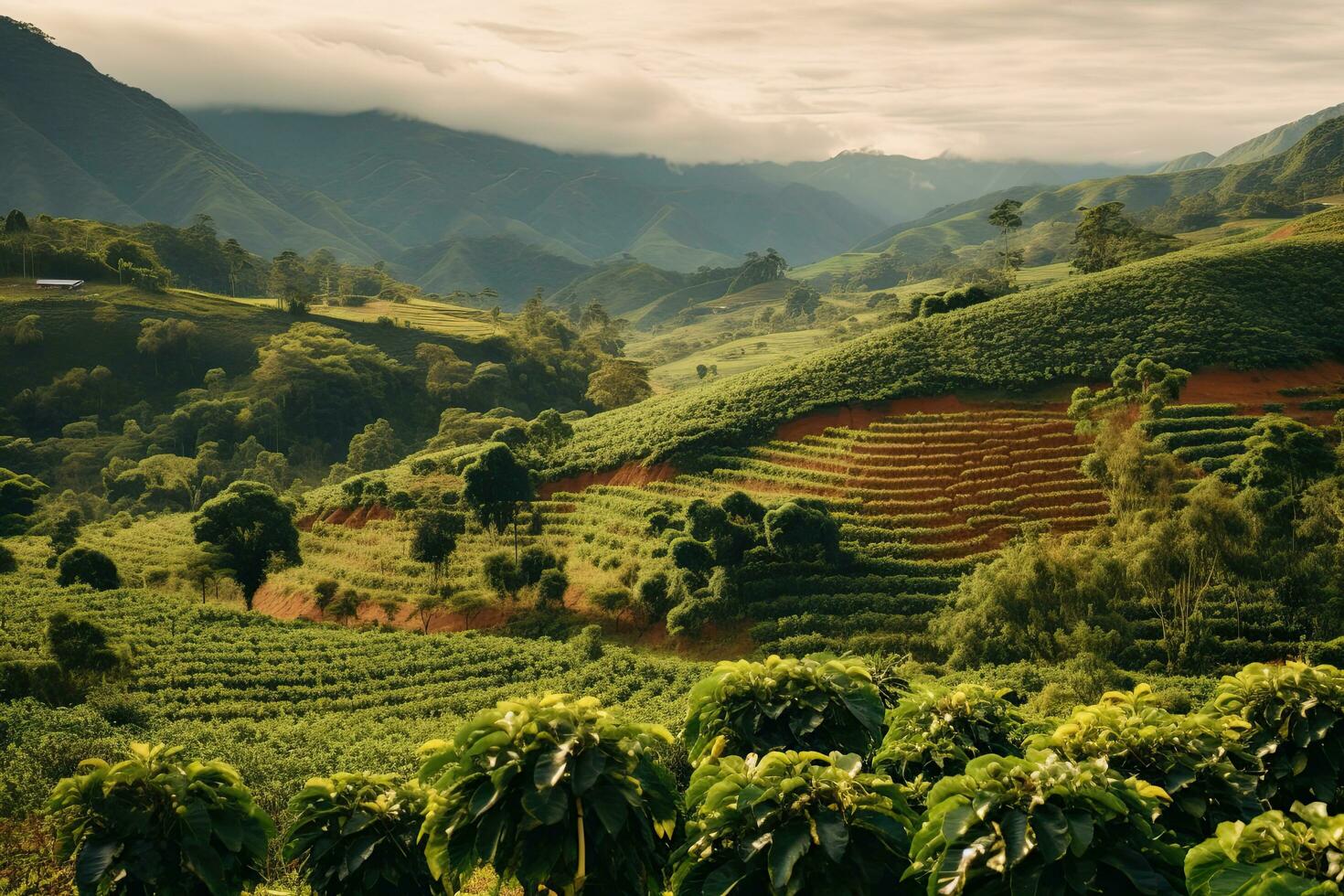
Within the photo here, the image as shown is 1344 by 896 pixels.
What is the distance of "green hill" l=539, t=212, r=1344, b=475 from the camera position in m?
50.5

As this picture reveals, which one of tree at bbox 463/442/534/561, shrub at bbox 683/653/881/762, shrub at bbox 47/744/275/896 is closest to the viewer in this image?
shrub at bbox 47/744/275/896

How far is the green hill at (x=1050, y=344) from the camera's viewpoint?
166 ft

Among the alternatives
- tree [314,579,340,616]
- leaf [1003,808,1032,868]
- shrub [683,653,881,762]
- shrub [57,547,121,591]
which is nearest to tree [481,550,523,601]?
tree [314,579,340,616]

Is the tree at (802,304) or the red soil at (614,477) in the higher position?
the tree at (802,304)

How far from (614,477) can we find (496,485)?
30.2 feet

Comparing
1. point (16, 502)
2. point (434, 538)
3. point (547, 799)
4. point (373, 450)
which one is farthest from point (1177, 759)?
point (373, 450)

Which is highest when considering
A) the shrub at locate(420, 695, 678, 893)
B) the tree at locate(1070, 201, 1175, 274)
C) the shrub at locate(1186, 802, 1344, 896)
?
the tree at locate(1070, 201, 1175, 274)

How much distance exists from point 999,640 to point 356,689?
65.3 feet

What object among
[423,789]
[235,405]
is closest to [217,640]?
[423,789]

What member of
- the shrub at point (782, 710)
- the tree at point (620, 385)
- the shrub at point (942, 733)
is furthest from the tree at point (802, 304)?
the shrub at point (782, 710)

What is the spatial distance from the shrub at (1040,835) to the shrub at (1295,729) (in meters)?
3.07

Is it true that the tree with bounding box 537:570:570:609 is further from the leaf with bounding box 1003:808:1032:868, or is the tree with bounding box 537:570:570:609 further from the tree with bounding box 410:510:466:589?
the leaf with bounding box 1003:808:1032:868

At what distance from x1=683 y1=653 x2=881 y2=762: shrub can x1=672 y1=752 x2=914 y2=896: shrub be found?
1549 mm

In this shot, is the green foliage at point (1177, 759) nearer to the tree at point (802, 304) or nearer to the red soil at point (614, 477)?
the red soil at point (614, 477)
